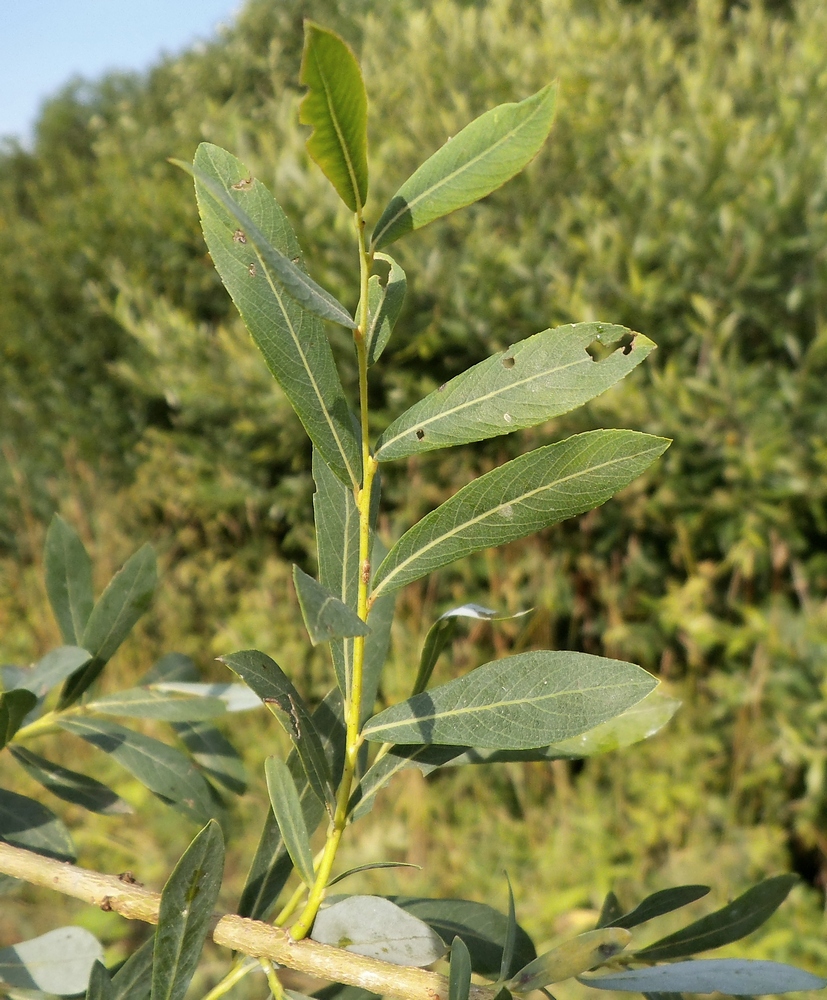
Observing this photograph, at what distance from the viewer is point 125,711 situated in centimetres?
61

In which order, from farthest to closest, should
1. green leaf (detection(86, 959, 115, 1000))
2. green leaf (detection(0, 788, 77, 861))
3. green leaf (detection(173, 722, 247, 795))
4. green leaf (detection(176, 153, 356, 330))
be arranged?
green leaf (detection(173, 722, 247, 795)) < green leaf (detection(0, 788, 77, 861)) < green leaf (detection(86, 959, 115, 1000)) < green leaf (detection(176, 153, 356, 330))

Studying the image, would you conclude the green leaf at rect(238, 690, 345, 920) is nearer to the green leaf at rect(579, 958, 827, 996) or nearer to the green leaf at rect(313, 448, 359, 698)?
the green leaf at rect(313, 448, 359, 698)

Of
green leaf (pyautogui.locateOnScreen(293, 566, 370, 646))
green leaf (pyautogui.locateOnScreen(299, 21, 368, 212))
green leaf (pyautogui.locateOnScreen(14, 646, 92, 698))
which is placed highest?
green leaf (pyautogui.locateOnScreen(299, 21, 368, 212))

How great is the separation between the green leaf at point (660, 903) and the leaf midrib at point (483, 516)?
225 mm

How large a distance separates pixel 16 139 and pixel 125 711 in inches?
410

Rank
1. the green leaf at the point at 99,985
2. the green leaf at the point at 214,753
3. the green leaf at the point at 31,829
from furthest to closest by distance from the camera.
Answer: the green leaf at the point at 214,753 < the green leaf at the point at 31,829 < the green leaf at the point at 99,985

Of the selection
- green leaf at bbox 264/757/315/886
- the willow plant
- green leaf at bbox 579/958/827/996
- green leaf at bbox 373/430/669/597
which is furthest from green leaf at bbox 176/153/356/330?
green leaf at bbox 579/958/827/996

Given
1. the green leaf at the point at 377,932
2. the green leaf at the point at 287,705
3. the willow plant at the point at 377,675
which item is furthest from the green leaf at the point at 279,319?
the green leaf at the point at 377,932

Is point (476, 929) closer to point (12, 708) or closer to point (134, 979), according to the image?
point (134, 979)

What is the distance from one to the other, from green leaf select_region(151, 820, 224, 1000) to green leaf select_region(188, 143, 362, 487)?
0.20 meters

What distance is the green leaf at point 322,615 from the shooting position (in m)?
0.30

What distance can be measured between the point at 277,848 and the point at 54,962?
14 centimetres

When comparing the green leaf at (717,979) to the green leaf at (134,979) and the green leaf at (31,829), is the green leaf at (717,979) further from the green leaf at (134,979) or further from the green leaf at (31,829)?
the green leaf at (31,829)

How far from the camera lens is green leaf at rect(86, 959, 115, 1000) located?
0.40 m
